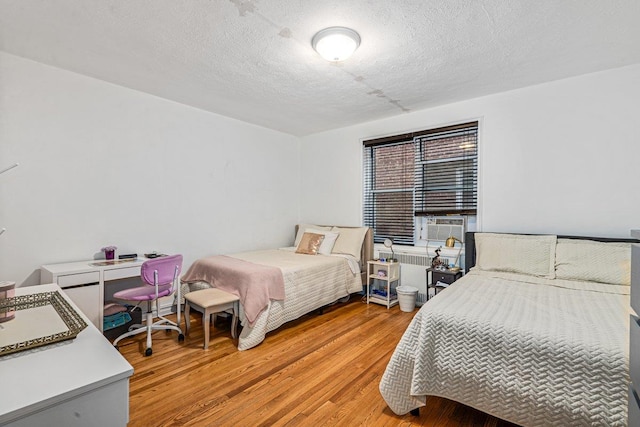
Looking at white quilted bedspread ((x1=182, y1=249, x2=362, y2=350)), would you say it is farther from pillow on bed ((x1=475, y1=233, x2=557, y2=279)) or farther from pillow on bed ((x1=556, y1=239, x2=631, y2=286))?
pillow on bed ((x1=556, y1=239, x2=631, y2=286))

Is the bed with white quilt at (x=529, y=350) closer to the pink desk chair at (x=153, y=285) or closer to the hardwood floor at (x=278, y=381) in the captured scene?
the hardwood floor at (x=278, y=381)

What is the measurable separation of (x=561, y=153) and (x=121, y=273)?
432 centimetres

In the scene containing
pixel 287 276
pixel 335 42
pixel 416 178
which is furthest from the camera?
pixel 416 178

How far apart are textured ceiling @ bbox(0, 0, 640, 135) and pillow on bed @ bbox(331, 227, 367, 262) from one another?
1734 millimetres

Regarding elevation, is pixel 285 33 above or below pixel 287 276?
above

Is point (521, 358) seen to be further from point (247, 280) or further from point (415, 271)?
point (415, 271)

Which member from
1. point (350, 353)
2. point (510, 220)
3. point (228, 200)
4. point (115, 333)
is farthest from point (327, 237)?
point (115, 333)

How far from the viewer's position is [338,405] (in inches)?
76.1

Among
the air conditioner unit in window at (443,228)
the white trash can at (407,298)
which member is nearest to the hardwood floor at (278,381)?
the white trash can at (407,298)

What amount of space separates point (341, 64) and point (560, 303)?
2.44 metres

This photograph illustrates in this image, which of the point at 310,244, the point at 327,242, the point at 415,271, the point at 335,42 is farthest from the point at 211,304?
the point at 415,271

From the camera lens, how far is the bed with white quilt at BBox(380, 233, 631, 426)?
4.48ft

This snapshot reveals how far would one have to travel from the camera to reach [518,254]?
9.18 feet

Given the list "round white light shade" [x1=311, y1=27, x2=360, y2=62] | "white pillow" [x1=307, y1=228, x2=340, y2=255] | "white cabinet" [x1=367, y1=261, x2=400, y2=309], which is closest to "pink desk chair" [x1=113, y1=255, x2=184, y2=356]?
"white pillow" [x1=307, y1=228, x2=340, y2=255]
